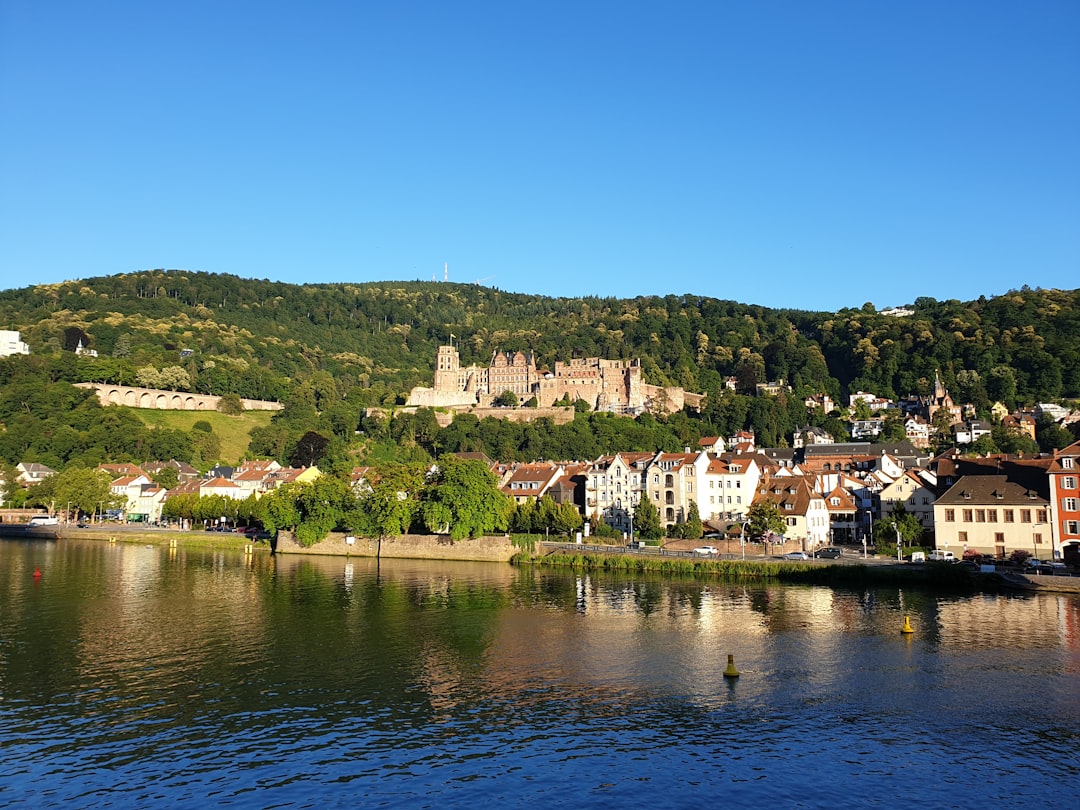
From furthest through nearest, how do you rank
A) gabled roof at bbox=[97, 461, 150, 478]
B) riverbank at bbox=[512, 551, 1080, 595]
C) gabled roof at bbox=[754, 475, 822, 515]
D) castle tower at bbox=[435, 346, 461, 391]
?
1. castle tower at bbox=[435, 346, 461, 391]
2. gabled roof at bbox=[97, 461, 150, 478]
3. gabled roof at bbox=[754, 475, 822, 515]
4. riverbank at bbox=[512, 551, 1080, 595]

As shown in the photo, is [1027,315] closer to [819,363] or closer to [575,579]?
[819,363]

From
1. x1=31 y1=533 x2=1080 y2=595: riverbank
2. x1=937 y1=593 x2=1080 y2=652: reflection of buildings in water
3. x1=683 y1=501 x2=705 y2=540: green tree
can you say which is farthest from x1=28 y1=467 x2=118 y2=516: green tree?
x1=937 y1=593 x2=1080 y2=652: reflection of buildings in water

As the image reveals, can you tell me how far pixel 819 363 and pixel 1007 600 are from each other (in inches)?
5287

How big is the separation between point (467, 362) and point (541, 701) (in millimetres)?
168530

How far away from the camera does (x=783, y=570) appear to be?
2149 inches

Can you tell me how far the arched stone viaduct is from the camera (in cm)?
13862

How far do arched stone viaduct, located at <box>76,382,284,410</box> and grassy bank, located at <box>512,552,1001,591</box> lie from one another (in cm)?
10165

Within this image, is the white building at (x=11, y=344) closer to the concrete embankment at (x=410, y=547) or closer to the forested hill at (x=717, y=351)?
the forested hill at (x=717, y=351)

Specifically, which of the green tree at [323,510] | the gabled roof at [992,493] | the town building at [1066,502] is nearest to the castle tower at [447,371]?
the green tree at [323,510]

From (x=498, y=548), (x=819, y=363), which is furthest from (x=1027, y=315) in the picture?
(x=498, y=548)

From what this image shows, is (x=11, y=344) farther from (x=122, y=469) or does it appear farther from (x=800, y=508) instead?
(x=800, y=508)

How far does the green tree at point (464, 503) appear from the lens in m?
67.6

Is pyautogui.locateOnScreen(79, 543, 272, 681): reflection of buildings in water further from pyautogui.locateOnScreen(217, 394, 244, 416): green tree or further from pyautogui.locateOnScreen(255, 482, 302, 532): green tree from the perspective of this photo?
pyautogui.locateOnScreen(217, 394, 244, 416): green tree

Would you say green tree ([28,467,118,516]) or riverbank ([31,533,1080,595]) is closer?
riverbank ([31,533,1080,595])
